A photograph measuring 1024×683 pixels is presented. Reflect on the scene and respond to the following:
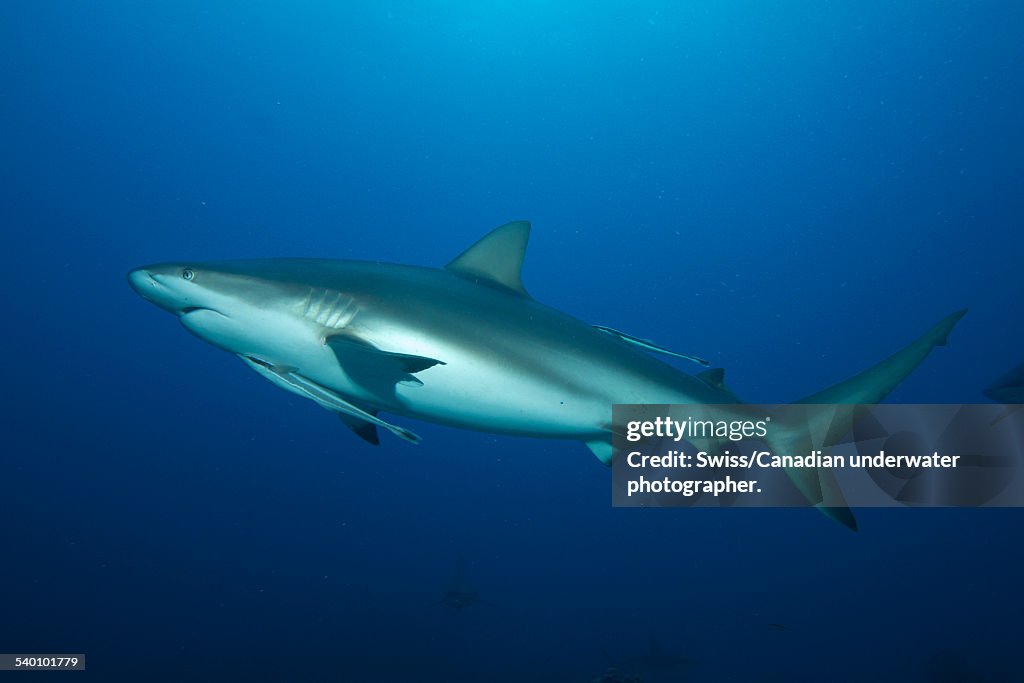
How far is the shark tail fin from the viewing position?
3518mm

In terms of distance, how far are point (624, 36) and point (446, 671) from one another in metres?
37.1

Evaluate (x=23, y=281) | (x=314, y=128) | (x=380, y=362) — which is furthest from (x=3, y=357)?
(x=380, y=362)

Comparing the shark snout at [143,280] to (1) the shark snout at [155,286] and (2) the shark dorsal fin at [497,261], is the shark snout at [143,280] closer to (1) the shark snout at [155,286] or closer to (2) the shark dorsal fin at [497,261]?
(1) the shark snout at [155,286]

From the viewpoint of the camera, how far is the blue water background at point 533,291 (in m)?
25.9

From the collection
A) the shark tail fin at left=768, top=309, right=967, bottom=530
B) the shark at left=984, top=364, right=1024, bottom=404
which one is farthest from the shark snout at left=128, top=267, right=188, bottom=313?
the shark at left=984, top=364, right=1024, bottom=404

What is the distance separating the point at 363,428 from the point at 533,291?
6014 centimetres

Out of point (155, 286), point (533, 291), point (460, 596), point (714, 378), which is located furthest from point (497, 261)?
point (533, 291)

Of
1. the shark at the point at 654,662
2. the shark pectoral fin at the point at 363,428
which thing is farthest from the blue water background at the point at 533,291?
the shark pectoral fin at the point at 363,428

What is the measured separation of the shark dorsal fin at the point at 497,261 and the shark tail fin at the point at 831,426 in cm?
210

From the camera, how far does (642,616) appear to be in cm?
2797

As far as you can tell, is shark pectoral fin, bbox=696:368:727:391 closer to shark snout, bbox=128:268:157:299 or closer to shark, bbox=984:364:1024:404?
shark snout, bbox=128:268:157:299

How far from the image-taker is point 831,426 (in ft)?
12.0

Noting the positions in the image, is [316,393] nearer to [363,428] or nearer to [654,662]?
[363,428]

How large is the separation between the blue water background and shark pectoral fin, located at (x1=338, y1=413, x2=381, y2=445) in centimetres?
1590
